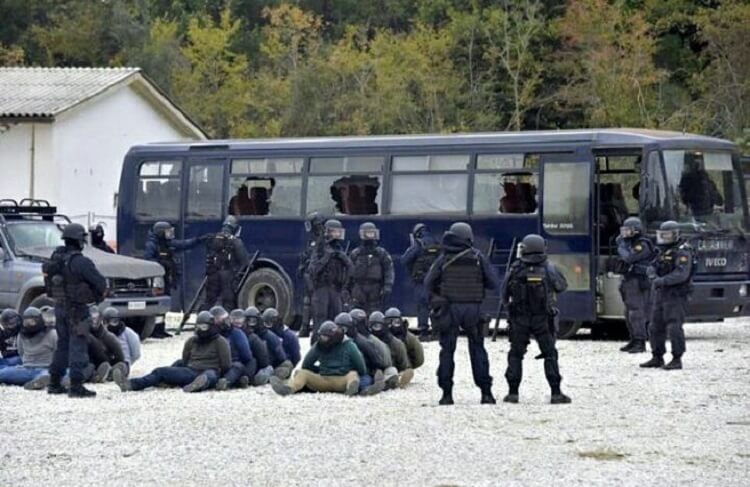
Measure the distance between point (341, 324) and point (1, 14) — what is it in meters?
50.7

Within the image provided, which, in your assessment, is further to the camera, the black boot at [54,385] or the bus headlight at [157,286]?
the bus headlight at [157,286]

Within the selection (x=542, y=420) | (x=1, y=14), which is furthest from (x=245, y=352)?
(x=1, y=14)

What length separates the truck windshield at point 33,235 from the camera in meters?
25.2

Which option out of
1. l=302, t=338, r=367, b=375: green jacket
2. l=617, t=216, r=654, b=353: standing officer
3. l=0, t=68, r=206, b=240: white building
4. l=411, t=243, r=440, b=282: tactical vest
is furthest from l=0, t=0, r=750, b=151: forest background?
l=302, t=338, r=367, b=375: green jacket

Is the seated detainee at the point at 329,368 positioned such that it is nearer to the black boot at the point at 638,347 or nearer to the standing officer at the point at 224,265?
the black boot at the point at 638,347

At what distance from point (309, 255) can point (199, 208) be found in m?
4.56

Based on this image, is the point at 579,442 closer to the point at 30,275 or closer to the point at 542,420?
the point at 542,420

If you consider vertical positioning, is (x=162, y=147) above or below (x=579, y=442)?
above

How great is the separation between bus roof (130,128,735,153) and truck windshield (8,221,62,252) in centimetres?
428

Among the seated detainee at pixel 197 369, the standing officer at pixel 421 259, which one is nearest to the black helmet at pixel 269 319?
the seated detainee at pixel 197 369

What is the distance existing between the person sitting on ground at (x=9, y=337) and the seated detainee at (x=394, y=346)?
12.7ft

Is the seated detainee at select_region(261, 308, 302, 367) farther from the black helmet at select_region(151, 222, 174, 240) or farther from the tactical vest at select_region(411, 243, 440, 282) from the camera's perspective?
the black helmet at select_region(151, 222, 174, 240)

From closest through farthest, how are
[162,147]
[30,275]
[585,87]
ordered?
[30,275] < [162,147] < [585,87]

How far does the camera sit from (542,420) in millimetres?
15758
